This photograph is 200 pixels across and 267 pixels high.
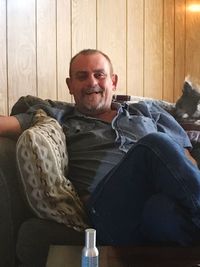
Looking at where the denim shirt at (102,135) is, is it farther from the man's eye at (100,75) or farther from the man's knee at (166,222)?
the man's knee at (166,222)

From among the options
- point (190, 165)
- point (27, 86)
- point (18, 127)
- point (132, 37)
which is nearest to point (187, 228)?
point (190, 165)

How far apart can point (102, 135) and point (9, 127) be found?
0.37 m

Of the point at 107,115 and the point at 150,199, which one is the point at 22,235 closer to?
the point at 150,199

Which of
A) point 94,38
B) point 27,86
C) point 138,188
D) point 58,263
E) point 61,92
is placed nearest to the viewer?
point 58,263

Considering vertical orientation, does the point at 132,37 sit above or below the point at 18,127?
above

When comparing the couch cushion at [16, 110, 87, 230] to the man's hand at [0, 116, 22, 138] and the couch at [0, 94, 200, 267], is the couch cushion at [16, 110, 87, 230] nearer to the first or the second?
the couch at [0, 94, 200, 267]

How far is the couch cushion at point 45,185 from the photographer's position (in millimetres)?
1199

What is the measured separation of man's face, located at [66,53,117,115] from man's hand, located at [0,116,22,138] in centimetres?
35

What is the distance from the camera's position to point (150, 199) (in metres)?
1.06

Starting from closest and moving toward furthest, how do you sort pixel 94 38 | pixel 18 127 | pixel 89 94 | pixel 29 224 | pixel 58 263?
pixel 58 263 → pixel 29 224 → pixel 18 127 → pixel 89 94 → pixel 94 38

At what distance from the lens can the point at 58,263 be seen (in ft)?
3.03

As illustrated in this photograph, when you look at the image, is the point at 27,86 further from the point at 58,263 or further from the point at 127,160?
the point at 58,263

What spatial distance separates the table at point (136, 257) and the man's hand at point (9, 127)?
0.60 metres

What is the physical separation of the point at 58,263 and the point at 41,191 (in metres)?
0.31
